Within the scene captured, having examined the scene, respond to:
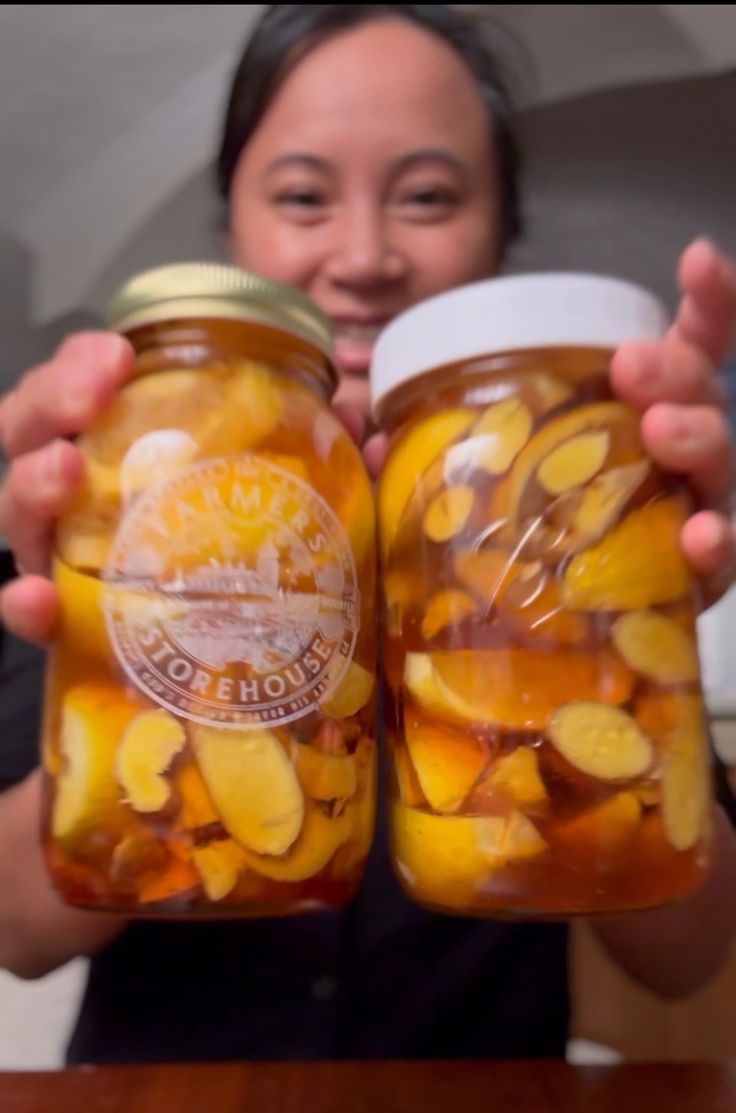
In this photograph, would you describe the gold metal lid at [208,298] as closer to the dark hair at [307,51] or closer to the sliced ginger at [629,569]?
the sliced ginger at [629,569]

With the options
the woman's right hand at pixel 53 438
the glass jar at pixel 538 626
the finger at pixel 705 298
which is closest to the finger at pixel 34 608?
the woman's right hand at pixel 53 438

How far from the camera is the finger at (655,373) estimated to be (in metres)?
0.28

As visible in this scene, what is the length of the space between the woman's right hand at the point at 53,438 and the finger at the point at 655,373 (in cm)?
16

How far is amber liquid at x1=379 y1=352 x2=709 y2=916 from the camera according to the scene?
260 millimetres

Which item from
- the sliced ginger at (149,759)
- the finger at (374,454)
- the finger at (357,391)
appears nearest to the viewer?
the sliced ginger at (149,759)

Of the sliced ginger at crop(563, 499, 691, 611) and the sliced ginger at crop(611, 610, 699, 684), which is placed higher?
the sliced ginger at crop(563, 499, 691, 611)

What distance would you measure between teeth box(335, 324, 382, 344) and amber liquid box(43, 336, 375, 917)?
1.04ft

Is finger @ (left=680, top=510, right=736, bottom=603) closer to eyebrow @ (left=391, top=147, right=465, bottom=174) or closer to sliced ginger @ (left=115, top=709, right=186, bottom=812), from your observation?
sliced ginger @ (left=115, top=709, right=186, bottom=812)

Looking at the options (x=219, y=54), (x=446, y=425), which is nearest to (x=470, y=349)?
(x=446, y=425)

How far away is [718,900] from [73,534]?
38 cm

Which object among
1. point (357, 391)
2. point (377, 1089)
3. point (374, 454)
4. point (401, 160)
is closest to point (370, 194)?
point (401, 160)

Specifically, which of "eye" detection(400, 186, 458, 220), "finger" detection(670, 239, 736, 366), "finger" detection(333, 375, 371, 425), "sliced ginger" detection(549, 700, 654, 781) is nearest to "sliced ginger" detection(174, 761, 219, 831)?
"sliced ginger" detection(549, 700, 654, 781)

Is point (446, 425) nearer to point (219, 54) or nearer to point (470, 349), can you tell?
point (470, 349)

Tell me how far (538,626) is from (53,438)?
18cm
